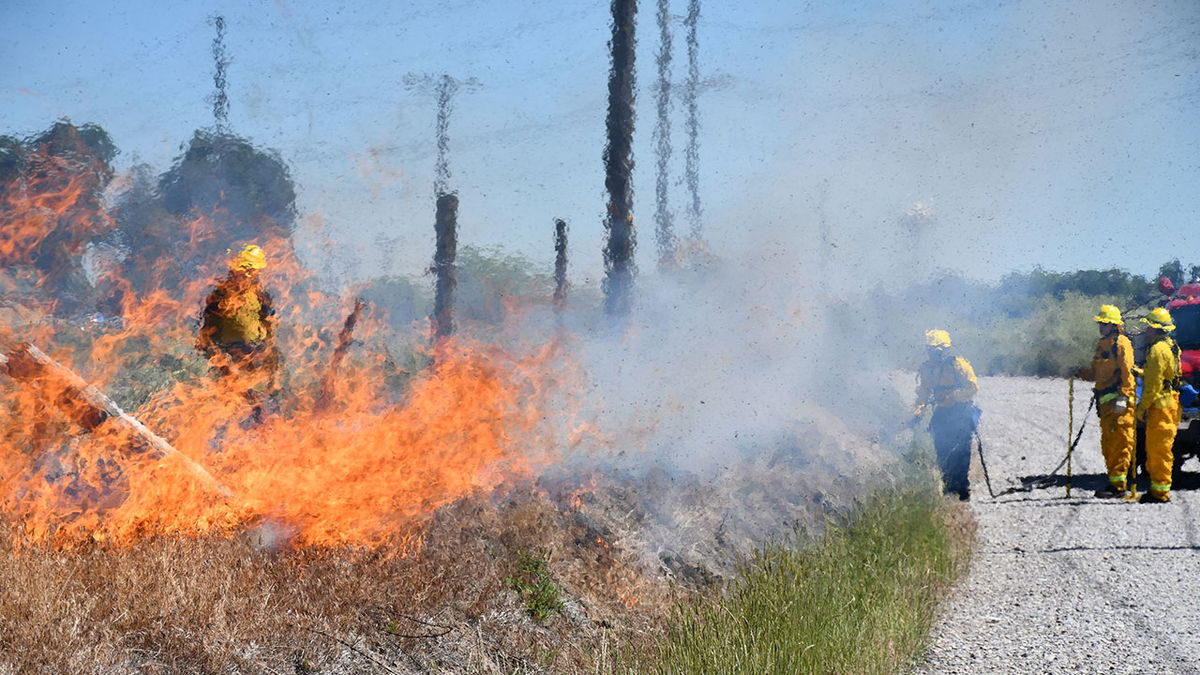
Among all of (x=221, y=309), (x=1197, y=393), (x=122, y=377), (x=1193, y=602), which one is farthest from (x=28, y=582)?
(x=1197, y=393)

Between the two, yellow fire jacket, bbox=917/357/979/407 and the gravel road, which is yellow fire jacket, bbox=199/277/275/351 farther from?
yellow fire jacket, bbox=917/357/979/407

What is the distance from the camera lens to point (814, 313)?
45.2 feet

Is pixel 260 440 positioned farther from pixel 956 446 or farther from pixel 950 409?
pixel 950 409

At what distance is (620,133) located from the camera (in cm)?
1558

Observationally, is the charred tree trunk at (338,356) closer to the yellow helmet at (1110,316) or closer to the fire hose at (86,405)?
the fire hose at (86,405)

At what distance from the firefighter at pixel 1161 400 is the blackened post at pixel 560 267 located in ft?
24.6

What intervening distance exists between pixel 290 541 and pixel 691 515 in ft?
11.0

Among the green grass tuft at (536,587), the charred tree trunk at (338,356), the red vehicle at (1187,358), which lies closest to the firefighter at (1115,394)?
the red vehicle at (1187,358)

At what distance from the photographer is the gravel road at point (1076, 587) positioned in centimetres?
592

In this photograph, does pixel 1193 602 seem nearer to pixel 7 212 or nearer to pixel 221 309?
pixel 221 309

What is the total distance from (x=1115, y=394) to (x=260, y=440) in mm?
8738

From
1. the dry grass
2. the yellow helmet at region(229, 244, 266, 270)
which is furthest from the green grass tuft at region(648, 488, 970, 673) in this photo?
the yellow helmet at region(229, 244, 266, 270)

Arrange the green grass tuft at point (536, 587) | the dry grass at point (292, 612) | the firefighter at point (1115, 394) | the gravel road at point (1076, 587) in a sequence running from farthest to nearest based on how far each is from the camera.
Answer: the firefighter at point (1115, 394)
the green grass tuft at point (536, 587)
the gravel road at point (1076, 587)
the dry grass at point (292, 612)

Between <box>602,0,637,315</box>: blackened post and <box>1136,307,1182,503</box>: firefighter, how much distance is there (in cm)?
752
